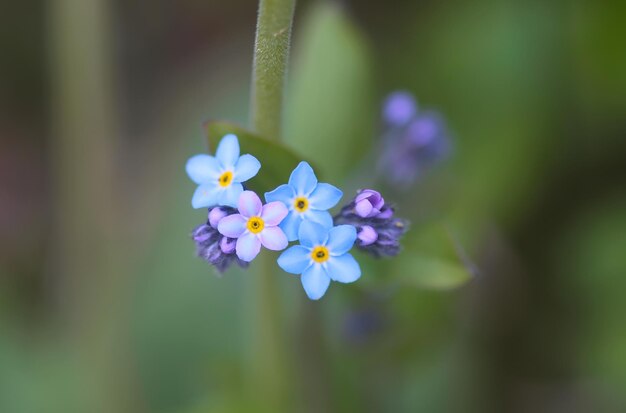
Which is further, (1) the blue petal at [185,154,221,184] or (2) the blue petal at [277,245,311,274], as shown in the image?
(1) the blue petal at [185,154,221,184]

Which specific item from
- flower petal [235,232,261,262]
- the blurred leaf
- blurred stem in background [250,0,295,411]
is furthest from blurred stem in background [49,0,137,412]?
flower petal [235,232,261,262]

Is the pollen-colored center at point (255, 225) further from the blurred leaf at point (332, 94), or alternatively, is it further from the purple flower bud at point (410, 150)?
the purple flower bud at point (410, 150)

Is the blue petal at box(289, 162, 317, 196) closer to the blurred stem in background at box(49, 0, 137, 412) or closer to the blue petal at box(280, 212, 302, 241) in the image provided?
the blue petal at box(280, 212, 302, 241)

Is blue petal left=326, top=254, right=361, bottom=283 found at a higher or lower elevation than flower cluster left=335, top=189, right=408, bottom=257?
lower

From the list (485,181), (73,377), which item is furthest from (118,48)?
(485,181)

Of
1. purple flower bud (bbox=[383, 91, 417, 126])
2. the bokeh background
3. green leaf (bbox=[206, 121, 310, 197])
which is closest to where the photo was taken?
green leaf (bbox=[206, 121, 310, 197])

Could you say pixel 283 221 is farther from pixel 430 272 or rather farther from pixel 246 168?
pixel 430 272

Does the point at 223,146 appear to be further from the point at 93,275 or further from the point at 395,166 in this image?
the point at 93,275
